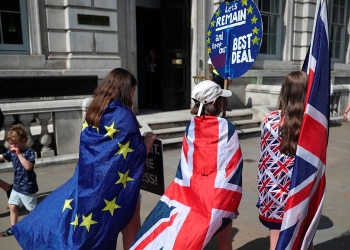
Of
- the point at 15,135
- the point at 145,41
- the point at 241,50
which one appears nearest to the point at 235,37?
the point at 241,50

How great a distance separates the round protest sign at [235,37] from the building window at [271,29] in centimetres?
705

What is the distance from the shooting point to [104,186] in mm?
2523

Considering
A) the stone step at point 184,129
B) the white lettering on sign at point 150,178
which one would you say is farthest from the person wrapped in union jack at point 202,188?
the stone step at point 184,129

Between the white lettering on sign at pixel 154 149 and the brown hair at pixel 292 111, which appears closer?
the brown hair at pixel 292 111

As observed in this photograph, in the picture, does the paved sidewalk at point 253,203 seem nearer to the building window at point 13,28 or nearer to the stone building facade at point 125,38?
the stone building facade at point 125,38

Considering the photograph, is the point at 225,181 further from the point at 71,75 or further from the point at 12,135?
the point at 71,75

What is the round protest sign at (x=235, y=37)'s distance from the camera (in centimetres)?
498

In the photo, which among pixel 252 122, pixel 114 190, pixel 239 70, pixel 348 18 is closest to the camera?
pixel 114 190

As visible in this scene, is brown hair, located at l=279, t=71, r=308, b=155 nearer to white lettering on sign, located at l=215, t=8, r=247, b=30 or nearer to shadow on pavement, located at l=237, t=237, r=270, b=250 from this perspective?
shadow on pavement, located at l=237, t=237, r=270, b=250

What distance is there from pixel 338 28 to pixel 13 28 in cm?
1316

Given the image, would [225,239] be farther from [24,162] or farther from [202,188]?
[24,162]

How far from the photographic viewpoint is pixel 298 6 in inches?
504

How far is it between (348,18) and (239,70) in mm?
12562

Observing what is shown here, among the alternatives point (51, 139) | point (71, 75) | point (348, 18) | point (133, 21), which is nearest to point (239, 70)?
point (51, 139)
